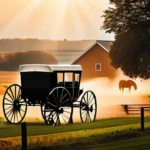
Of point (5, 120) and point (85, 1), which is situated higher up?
point (85, 1)

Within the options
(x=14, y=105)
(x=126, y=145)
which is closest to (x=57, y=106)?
(x=14, y=105)

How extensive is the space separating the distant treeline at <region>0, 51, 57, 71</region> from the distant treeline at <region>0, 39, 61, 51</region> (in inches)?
1.9

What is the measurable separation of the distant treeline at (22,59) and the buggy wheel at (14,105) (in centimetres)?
19

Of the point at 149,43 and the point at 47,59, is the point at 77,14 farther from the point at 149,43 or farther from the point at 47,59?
the point at 149,43

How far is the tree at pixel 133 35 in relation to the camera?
6.64m

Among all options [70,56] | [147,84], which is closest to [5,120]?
[70,56]

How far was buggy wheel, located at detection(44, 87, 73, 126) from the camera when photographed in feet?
19.1

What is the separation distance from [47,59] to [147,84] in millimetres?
1432

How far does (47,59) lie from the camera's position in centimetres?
584

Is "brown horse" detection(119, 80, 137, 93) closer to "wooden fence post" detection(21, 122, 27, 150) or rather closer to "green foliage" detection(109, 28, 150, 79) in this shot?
"green foliage" detection(109, 28, 150, 79)

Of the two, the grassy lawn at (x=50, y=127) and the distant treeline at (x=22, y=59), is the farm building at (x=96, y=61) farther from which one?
the grassy lawn at (x=50, y=127)

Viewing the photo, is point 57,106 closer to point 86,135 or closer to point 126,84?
point 86,135

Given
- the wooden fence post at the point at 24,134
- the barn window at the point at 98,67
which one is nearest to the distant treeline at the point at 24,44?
the barn window at the point at 98,67

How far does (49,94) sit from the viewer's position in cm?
576
